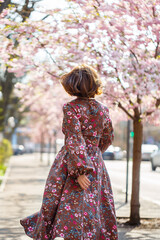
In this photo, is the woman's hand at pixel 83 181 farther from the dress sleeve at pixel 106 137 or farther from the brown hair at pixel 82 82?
the brown hair at pixel 82 82

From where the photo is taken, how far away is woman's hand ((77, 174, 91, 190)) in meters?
3.89

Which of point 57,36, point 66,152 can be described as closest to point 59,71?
point 57,36

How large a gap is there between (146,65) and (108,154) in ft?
100.0

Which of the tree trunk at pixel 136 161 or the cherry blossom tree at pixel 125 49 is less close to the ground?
the cherry blossom tree at pixel 125 49

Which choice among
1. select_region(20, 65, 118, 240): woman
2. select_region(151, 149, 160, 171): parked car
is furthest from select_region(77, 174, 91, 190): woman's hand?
select_region(151, 149, 160, 171): parked car

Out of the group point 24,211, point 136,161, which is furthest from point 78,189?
point 24,211

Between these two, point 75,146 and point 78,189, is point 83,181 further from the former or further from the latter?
point 75,146

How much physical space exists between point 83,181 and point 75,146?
28cm

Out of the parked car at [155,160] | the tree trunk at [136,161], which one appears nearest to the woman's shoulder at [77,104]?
the tree trunk at [136,161]

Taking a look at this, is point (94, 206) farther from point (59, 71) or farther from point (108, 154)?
point (108, 154)

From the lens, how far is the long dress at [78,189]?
3881mm

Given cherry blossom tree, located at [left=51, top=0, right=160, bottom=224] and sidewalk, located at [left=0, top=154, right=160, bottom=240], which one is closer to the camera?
sidewalk, located at [left=0, top=154, right=160, bottom=240]

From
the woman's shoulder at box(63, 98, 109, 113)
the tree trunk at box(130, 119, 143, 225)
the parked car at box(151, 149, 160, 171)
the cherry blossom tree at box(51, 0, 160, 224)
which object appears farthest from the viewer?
the parked car at box(151, 149, 160, 171)

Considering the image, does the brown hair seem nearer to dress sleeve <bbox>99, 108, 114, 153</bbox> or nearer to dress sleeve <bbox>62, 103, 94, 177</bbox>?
dress sleeve <bbox>62, 103, 94, 177</bbox>
